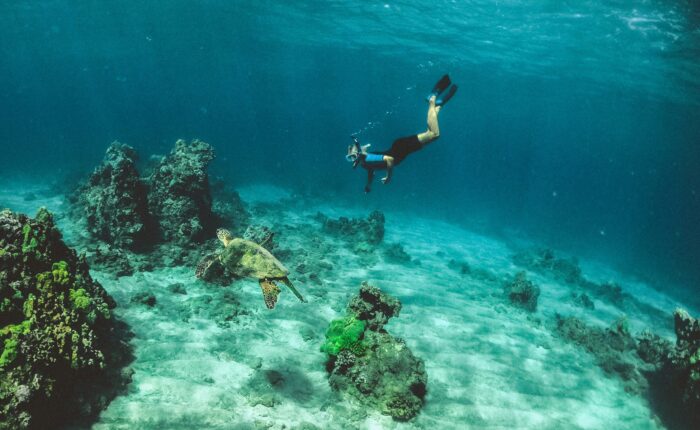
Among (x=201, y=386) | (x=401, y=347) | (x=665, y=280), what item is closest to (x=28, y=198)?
(x=201, y=386)

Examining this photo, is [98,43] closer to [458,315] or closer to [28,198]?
[28,198]

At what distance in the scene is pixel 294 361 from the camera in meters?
6.84

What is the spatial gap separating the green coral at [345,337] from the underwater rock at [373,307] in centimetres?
25

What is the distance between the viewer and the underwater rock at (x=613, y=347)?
31.8 feet

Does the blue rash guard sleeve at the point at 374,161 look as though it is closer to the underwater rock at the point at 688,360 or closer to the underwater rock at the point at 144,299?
the underwater rock at the point at 144,299

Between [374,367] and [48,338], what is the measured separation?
477 cm

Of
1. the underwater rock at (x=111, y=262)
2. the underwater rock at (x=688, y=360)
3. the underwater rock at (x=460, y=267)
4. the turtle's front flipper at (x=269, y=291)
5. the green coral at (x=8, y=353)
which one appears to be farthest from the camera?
the underwater rock at (x=460, y=267)

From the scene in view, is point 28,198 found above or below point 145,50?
below

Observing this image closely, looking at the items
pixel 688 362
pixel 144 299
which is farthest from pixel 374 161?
pixel 688 362

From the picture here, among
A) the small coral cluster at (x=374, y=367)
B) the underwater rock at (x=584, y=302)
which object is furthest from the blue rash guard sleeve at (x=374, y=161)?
the underwater rock at (x=584, y=302)

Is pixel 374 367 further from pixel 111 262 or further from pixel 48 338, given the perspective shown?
pixel 111 262

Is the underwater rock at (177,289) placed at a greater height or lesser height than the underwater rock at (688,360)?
greater

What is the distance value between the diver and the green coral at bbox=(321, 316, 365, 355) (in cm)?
283

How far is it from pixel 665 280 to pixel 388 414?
33.8 metres
